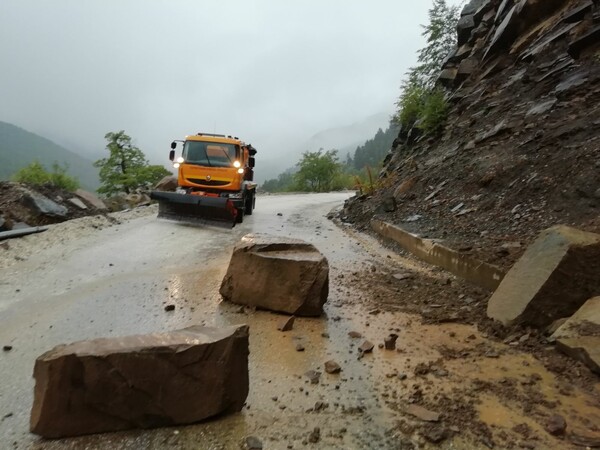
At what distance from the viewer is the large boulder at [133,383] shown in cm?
263

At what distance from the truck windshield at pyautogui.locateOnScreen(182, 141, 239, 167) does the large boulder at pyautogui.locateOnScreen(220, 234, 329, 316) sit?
304 inches

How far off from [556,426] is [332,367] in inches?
68.0

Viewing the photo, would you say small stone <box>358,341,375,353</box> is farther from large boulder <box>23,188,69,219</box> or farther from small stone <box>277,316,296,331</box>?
large boulder <box>23,188,69,219</box>

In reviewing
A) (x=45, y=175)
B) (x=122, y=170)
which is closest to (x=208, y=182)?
(x=45, y=175)

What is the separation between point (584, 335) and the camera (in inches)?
142

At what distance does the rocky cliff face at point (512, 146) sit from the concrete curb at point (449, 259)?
22 centimetres

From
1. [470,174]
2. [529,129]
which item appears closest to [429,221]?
[470,174]

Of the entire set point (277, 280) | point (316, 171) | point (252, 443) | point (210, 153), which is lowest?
point (252, 443)

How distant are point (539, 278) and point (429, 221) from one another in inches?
211

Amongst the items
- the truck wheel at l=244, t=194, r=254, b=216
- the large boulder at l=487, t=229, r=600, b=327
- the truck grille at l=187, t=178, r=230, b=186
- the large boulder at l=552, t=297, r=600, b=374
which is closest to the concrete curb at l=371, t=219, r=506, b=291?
the large boulder at l=487, t=229, r=600, b=327

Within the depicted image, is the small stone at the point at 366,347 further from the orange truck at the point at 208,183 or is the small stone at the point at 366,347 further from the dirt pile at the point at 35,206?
the dirt pile at the point at 35,206

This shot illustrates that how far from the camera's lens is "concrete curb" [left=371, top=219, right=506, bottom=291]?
5852 mm

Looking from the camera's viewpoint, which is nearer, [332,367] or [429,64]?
[332,367]

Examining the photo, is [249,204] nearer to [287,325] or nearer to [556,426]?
[287,325]
